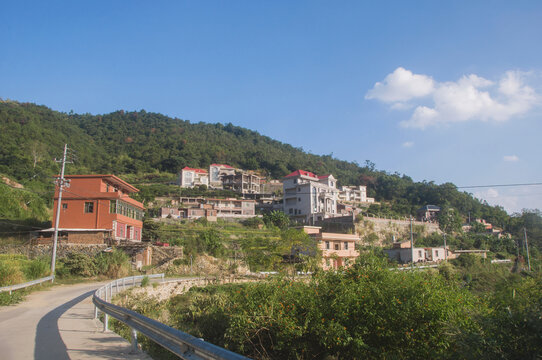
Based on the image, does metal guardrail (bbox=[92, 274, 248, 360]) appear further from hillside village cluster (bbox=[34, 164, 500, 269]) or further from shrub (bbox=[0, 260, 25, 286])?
shrub (bbox=[0, 260, 25, 286])

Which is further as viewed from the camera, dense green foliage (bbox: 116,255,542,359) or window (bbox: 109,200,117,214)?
window (bbox: 109,200,117,214)

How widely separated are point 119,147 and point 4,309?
105096 mm

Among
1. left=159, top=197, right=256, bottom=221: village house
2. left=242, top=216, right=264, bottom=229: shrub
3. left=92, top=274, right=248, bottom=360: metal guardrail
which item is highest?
left=159, top=197, right=256, bottom=221: village house

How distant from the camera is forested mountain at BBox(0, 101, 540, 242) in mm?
66831

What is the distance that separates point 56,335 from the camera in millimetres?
8641

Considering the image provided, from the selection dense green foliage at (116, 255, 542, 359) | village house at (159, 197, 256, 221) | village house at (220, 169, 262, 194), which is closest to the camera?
dense green foliage at (116, 255, 542, 359)

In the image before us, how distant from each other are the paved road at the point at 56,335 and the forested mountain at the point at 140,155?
45.7 meters

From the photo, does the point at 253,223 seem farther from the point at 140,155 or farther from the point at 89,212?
the point at 140,155

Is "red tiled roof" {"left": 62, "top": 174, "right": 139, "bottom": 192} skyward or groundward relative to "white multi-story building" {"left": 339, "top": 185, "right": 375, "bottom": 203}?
groundward

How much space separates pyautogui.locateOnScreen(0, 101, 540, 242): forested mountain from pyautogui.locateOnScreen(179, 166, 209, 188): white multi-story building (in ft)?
28.3

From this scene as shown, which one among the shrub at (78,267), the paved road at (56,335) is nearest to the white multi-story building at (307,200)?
the shrub at (78,267)

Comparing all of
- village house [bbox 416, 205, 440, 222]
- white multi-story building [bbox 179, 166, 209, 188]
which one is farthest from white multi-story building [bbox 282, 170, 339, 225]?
village house [bbox 416, 205, 440, 222]

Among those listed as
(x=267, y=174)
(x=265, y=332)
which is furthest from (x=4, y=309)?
(x=267, y=174)

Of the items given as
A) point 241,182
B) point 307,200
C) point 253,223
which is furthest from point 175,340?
point 241,182
